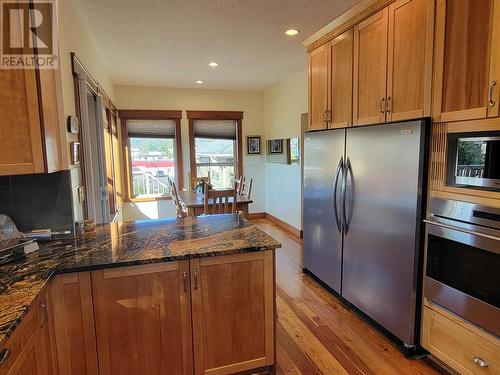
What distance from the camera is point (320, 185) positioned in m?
3.12

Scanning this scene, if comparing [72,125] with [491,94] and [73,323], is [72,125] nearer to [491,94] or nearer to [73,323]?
[73,323]

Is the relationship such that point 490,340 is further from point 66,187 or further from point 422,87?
point 66,187

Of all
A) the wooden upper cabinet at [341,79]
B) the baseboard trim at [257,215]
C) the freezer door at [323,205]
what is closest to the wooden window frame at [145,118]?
the baseboard trim at [257,215]

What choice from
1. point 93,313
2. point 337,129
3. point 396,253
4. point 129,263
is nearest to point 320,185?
point 337,129

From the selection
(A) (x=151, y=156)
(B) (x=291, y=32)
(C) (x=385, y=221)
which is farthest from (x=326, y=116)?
(A) (x=151, y=156)

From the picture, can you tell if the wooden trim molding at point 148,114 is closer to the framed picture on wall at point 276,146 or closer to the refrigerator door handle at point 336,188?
the framed picture on wall at point 276,146

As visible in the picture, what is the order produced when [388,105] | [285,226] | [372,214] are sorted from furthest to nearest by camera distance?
[285,226] < [372,214] < [388,105]

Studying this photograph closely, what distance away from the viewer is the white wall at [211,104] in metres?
5.73

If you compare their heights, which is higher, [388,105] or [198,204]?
[388,105]

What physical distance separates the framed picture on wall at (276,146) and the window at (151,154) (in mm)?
1751

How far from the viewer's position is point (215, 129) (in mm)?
6285

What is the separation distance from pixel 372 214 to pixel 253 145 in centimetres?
424

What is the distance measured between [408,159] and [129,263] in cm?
182

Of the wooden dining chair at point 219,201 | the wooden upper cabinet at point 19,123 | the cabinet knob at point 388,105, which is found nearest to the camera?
the wooden upper cabinet at point 19,123
